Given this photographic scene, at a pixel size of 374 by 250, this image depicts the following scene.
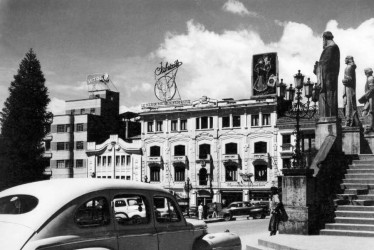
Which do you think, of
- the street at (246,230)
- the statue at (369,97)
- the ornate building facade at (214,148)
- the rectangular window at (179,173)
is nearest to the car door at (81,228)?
the street at (246,230)

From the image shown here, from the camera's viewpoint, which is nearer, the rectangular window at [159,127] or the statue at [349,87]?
the statue at [349,87]

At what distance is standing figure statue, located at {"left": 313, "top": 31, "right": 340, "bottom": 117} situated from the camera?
16312 millimetres

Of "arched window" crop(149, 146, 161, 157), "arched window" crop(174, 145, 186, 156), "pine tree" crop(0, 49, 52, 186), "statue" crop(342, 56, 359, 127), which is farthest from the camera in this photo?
"arched window" crop(149, 146, 161, 157)

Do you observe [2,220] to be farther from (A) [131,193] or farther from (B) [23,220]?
(A) [131,193]

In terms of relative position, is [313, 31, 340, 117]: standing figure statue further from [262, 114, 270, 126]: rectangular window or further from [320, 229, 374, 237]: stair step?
[262, 114, 270, 126]: rectangular window

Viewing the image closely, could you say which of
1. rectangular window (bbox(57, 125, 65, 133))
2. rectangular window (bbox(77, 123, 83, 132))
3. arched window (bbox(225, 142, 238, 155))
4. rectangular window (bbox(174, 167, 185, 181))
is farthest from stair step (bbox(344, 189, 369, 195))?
rectangular window (bbox(57, 125, 65, 133))

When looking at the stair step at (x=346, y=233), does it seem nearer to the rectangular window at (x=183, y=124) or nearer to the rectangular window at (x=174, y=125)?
the rectangular window at (x=183, y=124)

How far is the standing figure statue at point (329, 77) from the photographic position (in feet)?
53.5

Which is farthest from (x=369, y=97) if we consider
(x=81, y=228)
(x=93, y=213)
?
(x=81, y=228)

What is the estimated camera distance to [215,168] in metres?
57.1

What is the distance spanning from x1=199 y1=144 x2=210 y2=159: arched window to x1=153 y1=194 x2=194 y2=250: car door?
50841 millimetres

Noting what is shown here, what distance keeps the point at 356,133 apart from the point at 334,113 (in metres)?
2.35

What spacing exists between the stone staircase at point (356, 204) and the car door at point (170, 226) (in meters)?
7.29

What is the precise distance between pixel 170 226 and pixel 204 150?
51513 mm
